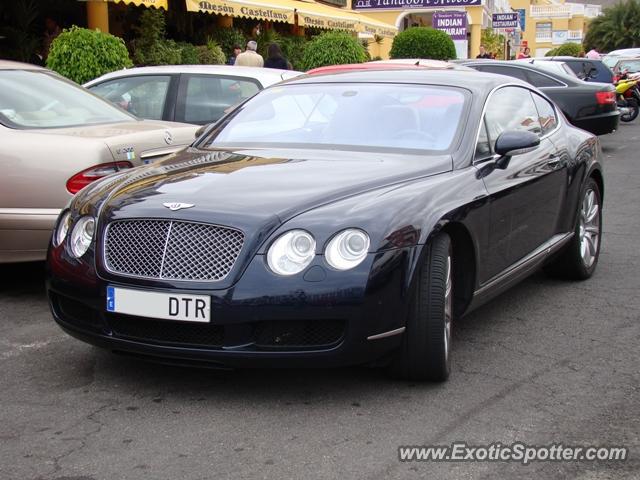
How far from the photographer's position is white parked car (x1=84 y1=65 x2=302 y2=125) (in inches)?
340

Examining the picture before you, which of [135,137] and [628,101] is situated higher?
[135,137]

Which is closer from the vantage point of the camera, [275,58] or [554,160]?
[554,160]

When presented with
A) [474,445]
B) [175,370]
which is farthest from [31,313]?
[474,445]

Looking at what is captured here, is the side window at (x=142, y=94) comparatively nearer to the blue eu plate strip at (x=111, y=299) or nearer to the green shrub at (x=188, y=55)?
the blue eu plate strip at (x=111, y=299)

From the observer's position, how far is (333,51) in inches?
706

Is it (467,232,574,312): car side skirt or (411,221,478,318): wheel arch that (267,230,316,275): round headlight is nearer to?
(411,221,478,318): wheel arch

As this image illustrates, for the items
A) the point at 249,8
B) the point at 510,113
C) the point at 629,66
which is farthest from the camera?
the point at 629,66

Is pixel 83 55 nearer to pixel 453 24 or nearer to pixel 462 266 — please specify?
pixel 462 266

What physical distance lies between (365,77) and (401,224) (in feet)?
5.91

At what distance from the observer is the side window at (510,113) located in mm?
5332

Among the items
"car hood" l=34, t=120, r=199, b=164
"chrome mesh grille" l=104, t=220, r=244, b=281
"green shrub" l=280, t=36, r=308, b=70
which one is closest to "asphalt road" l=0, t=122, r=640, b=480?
"chrome mesh grille" l=104, t=220, r=244, b=281

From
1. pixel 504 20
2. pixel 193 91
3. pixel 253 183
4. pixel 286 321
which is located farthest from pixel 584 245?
pixel 504 20

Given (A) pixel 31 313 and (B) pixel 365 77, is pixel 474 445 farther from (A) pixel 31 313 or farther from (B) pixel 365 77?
(A) pixel 31 313

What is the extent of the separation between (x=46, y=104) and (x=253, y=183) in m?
2.91
